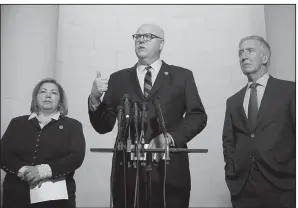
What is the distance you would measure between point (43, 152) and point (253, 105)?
5.40 ft

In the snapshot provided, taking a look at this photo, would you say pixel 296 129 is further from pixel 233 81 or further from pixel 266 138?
pixel 233 81

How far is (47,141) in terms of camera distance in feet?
11.4

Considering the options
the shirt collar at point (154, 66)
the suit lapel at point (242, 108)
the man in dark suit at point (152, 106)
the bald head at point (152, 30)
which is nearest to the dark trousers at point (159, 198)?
the man in dark suit at point (152, 106)

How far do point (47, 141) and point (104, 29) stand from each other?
1.11 m

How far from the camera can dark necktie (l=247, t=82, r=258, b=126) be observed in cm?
328

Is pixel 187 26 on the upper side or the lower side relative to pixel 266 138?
upper

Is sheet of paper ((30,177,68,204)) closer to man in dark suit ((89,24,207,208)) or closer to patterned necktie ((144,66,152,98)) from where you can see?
man in dark suit ((89,24,207,208))

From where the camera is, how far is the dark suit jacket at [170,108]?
126 inches

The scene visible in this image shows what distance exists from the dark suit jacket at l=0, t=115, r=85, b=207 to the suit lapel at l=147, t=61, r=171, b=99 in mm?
732

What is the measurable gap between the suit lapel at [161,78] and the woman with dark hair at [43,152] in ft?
2.40

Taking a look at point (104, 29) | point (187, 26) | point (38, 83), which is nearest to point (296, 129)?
point (187, 26)

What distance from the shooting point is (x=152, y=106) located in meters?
3.27

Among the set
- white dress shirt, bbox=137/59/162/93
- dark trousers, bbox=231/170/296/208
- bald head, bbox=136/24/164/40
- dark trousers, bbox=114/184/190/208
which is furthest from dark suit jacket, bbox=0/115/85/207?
dark trousers, bbox=231/170/296/208

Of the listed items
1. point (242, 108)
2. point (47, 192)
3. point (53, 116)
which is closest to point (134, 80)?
point (53, 116)
